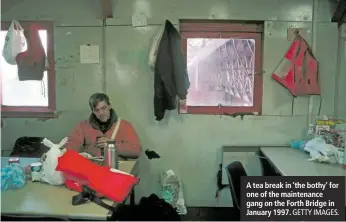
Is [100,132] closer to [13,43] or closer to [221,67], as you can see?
[13,43]

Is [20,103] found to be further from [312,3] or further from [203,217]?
[312,3]

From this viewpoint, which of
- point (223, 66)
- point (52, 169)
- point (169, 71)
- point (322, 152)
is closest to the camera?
Answer: point (52, 169)

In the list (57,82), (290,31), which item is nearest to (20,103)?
(57,82)

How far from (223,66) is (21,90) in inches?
81.4

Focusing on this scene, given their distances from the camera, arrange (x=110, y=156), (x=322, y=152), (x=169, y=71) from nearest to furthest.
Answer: (x=110, y=156), (x=322, y=152), (x=169, y=71)

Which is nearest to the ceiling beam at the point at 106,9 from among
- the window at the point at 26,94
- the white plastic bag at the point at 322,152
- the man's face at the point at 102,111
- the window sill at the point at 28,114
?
the window at the point at 26,94

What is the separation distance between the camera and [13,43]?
3.19 m

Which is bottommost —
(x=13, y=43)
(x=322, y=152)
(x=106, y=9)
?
(x=322, y=152)

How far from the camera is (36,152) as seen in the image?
3.29m

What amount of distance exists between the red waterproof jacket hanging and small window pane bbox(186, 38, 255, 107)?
1663 millimetres

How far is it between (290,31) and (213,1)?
798 millimetres

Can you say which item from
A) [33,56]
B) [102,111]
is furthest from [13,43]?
[102,111]

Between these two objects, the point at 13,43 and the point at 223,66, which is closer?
the point at 13,43

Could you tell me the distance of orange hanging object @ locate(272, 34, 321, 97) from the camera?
130 inches
